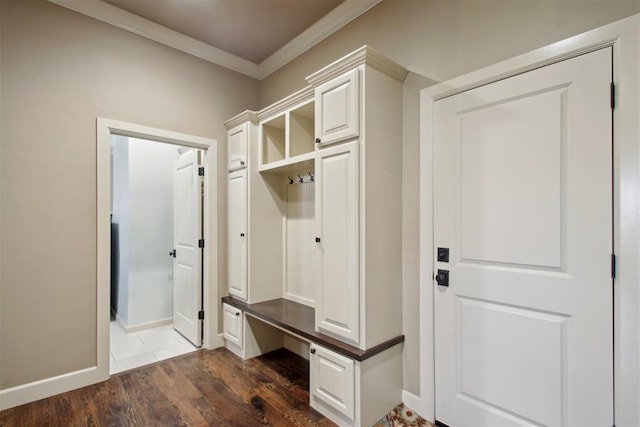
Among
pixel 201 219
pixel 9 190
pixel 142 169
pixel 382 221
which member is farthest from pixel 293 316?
pixel 142 169

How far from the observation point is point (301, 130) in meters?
2.70

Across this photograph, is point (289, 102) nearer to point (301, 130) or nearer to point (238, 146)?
point (301, 130)

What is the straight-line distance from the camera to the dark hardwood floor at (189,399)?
200 centimetres

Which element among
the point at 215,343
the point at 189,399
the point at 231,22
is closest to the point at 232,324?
the point at 215,343

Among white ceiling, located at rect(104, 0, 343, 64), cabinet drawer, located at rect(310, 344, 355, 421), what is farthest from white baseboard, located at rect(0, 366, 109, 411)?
white ceiling, located at rect(104, 0, 343, 64)

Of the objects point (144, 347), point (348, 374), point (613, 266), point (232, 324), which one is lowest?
point (144, 347)

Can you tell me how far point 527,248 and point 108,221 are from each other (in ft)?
9.68

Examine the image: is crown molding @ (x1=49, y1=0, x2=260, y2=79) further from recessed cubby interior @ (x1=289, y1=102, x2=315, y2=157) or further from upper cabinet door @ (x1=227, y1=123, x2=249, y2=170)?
recessed cubby interior @ (x1=289, y1=102, x2=315, y2=157)

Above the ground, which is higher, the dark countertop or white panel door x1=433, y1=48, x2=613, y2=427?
white panel door x1=433, y1=48, x2=613, y2=427

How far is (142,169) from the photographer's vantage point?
12.6 ft

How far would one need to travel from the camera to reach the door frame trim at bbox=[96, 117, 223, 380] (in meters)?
2.46

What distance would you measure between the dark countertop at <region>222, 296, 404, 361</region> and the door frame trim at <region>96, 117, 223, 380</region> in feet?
0.88

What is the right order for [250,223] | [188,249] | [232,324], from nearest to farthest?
[250,223], [232,324], [188,249]

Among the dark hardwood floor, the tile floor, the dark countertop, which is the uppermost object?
the dark countertop
